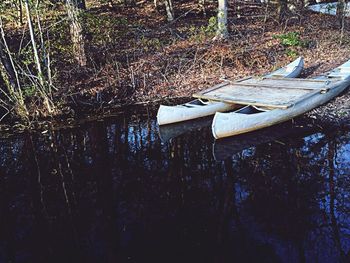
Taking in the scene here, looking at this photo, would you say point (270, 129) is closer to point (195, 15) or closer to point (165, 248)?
point (165, 248)

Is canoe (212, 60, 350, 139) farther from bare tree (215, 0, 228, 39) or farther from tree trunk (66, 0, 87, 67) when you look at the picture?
tree trunk (66, 0, 87, 67)

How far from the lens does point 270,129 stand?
8.09 meters

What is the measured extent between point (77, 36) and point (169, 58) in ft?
10.6

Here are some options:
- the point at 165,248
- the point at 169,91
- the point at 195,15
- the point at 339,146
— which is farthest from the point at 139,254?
the point at 195,15

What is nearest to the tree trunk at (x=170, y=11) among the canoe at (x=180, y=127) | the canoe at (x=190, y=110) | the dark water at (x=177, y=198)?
the canoe at (x=190, y=110)

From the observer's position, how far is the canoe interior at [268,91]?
8250mm

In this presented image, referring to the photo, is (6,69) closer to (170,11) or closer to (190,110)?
(190,110)

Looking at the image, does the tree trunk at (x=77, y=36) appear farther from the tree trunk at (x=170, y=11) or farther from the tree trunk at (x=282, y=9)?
the tree trunk at (x=282, y=9)

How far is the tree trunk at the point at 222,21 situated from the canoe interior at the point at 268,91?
400cm

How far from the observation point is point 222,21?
1360 cm

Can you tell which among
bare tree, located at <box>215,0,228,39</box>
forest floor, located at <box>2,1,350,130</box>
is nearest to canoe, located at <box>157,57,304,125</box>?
forest floor, located at <box>2,1,350,130</box>

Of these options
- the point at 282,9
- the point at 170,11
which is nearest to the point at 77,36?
the point at 170,11

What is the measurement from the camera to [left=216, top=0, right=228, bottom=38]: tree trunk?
1330 cm

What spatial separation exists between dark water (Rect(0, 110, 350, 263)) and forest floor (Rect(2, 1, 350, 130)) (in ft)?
7.88
